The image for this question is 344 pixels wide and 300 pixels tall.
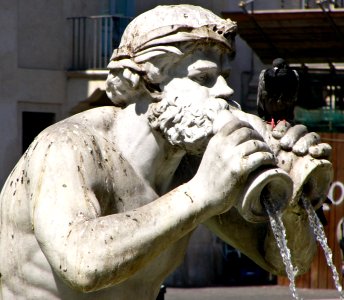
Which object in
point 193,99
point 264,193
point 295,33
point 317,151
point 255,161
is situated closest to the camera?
point 255,161

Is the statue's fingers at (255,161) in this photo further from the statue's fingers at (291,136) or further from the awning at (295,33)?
the awning at (295,33)

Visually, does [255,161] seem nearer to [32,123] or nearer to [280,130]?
[280,130]

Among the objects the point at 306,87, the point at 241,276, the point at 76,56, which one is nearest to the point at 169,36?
the point at 306,87

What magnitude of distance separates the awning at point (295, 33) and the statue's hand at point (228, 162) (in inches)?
724

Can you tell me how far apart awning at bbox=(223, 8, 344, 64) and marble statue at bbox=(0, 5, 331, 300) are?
18002mm

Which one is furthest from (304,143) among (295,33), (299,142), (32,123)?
(32,123)

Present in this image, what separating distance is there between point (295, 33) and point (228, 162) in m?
19.2

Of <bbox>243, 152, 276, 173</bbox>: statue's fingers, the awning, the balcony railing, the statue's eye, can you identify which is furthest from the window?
<bbox>243, 152, 276, 173</bbox>: statue's fingers

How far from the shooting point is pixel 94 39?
26.8 meters

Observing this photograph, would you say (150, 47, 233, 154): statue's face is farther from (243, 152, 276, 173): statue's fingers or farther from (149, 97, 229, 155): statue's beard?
(243, 152, 276, 173): statue's fingers

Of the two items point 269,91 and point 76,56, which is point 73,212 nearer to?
point 269,91

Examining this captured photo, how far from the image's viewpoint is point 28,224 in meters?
4.80

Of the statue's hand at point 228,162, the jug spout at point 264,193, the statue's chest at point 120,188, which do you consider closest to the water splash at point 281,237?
the jug spout at point 264,193

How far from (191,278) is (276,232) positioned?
2022 centimetres
